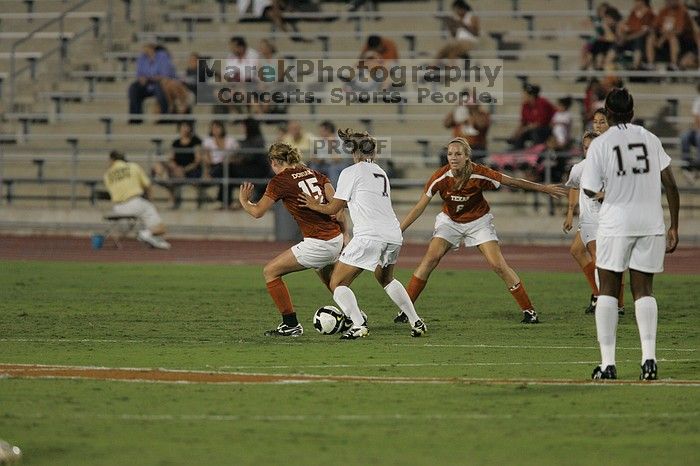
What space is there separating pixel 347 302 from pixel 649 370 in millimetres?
3726

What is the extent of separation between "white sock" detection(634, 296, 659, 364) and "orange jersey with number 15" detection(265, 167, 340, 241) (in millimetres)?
4012

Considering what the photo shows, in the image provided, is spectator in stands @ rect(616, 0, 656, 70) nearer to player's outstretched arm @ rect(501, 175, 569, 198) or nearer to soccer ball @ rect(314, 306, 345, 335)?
player's outstretched arm @ rect(501, 175, 569, 198)

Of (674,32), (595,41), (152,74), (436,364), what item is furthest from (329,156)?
(436,364)

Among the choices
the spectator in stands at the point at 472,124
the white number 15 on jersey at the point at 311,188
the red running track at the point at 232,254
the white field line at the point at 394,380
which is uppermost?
the spectator in stands at the point at 472,124

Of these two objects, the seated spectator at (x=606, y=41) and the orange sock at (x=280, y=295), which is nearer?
the orange sock at (x=280, y=295)

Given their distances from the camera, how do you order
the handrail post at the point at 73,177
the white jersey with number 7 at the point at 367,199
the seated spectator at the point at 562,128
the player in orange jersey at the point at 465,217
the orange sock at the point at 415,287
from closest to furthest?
the white jersey with number 7 at the point at 367,199
the player in orange jersey at the point at 465,217
the orange sock at the point at 415,287
the seated spectator at the point at 562,128
the handrail post at the point at 73,177

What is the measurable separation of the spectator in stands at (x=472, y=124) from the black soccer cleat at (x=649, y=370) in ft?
58.4

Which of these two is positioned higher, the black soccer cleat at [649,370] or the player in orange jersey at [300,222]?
the player in orange jersey at [300,222]

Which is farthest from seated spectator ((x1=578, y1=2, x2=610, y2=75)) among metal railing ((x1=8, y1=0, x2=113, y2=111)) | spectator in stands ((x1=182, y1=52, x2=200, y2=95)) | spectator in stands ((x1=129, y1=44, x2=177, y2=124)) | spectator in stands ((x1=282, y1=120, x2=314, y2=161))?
metal railing ((x1=8, y1=0, x2=113, y2=111))

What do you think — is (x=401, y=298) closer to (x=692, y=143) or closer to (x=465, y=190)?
(x=465, y=190)

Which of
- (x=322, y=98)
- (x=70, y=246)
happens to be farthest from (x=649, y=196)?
(x=322, y=98)

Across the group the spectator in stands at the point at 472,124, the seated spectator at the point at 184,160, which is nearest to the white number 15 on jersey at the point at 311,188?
the spectator in stands at the point at 472,124

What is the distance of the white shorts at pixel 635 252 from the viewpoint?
10.5 metres

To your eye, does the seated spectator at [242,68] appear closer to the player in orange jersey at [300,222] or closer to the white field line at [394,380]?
the player in orange jersey at [300,222]
